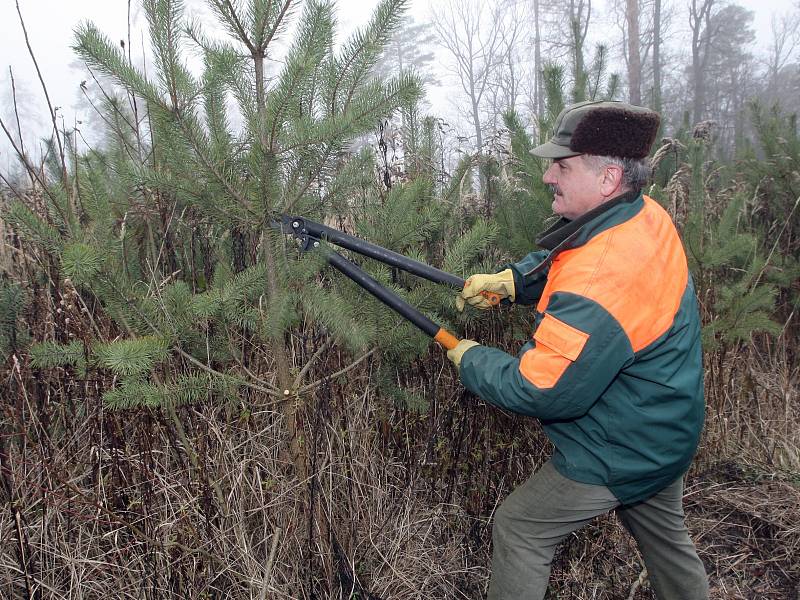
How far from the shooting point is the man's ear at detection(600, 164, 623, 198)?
5.82ft

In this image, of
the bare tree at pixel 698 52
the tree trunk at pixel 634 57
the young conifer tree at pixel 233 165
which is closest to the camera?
the young conifer tree at pixel 233 165

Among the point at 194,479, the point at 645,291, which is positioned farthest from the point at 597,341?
the point at 194,479

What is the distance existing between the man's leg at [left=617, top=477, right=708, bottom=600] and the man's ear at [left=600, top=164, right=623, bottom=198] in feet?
3.43

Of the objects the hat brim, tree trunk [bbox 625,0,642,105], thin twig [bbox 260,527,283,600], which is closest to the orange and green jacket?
the hat brim

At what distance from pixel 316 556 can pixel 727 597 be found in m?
1.95

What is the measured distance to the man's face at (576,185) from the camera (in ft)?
5.93

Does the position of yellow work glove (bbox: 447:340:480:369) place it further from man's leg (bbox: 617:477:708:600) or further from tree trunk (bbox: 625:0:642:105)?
tree trunk (bbox: 625:0:642:105)

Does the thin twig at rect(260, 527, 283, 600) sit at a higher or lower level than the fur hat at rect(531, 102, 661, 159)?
lower

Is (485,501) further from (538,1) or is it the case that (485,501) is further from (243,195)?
(538,1)

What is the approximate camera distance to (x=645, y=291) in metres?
1.60

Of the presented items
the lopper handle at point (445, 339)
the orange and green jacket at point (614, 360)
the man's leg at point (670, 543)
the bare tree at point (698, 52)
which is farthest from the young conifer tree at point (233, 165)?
the bare tree at point (698, 52)

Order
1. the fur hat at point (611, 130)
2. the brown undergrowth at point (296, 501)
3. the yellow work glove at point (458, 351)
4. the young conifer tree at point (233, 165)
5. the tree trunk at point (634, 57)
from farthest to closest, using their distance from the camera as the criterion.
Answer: the tree trunk at point (634, 57), the brown undergrowth at point (296, 501), the yellow work glove at point (458, 351), the fur hat at point (611, 130), the young conifer tree at point (233, 165)

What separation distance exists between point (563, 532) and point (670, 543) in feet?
1.54

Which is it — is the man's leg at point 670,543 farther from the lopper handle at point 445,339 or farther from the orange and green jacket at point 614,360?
the lopper handle at point 445,339
